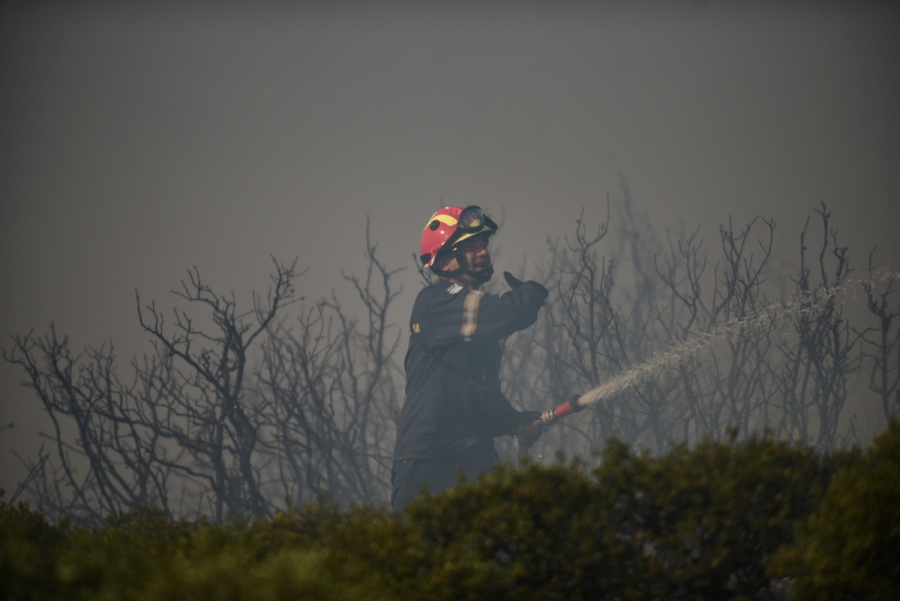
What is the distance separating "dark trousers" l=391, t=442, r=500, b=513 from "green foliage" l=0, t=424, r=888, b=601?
1.98 m

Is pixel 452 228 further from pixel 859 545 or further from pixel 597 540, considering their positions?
pixel 859 545

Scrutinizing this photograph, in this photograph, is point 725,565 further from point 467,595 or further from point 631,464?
point 467,595

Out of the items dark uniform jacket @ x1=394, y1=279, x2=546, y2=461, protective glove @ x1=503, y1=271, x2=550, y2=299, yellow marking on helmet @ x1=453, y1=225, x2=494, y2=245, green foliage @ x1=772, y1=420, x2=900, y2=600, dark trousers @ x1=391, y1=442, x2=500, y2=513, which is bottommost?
green foliage @ x1=772, y1=420, x2=900, y2=600

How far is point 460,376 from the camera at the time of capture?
4.64 meters

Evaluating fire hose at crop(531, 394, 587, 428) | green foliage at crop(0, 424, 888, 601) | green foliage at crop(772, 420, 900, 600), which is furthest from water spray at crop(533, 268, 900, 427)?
green foliage at crop(772, 420, 900, 600)

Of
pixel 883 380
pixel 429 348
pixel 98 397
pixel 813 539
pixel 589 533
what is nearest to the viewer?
pixel 813 539

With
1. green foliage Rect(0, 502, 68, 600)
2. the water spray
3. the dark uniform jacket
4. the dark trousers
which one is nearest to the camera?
green foliage Rect(0, 502, 68, 600)

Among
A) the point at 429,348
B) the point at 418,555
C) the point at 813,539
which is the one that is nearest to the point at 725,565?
the point at 813,539

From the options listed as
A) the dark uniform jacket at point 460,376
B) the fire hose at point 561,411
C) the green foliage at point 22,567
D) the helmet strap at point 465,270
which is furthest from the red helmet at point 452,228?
the green foliage at point 22,567

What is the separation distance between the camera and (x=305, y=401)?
20.8ft

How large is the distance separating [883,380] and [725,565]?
17.0 ft

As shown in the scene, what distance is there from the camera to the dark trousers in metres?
4.41

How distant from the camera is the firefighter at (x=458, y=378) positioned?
4.48m

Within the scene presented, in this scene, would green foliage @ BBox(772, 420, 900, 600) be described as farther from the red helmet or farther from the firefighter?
the red helmet
